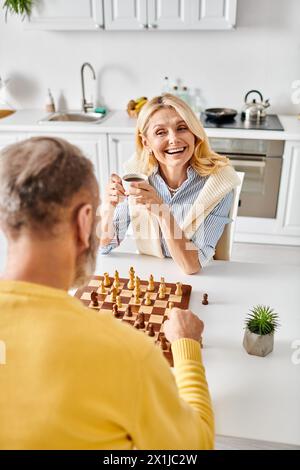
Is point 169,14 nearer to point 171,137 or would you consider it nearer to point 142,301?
point 171,137

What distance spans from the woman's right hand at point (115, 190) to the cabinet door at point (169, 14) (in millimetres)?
1891

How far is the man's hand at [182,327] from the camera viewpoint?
1.21 metres

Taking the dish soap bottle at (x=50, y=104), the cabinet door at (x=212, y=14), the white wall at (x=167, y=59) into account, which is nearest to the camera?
the cabinet door at (x=212, y=14)

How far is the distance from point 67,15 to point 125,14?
428mm

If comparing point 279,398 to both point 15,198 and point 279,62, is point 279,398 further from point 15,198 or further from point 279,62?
point 279,62

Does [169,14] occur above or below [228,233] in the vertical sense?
above

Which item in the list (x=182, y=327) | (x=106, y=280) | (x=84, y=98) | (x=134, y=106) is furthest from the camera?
(x=84, y=98)

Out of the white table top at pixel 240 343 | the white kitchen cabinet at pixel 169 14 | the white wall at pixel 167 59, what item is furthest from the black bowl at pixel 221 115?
the white table top at pixel 240 343

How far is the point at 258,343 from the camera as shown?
126 cm

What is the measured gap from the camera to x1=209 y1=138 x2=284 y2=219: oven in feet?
10.6

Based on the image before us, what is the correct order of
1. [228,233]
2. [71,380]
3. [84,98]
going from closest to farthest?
[71,380]
[228,233]
[84,98]

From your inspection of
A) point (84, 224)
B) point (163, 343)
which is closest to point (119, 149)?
point (163, 343)

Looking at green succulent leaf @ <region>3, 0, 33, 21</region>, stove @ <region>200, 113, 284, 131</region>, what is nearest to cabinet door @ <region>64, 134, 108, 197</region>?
stove @ <region>200, 113, 284, 131</region>

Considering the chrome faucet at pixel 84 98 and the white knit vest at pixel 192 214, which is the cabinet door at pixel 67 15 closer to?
the chrome faucet at pixel 84 98
